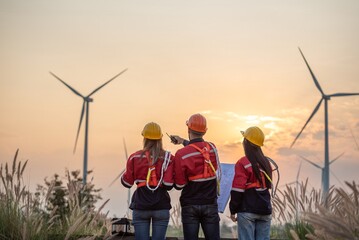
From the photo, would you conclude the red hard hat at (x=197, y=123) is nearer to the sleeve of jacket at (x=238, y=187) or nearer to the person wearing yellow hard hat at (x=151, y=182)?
the person wearing yellow hard hat at (x=151, y=182)

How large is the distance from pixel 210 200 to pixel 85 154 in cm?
2161

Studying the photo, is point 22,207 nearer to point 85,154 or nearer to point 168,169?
point 168,169

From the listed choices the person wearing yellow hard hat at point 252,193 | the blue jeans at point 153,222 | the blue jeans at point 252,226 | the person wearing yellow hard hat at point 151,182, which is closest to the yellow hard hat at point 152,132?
the person wearing yellow hard hat at point 151,182

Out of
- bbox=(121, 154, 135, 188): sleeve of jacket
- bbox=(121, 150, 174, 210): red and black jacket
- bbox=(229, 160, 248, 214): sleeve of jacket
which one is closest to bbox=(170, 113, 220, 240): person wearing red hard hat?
bbox=(121, 150, 174, 210): red and black jacket

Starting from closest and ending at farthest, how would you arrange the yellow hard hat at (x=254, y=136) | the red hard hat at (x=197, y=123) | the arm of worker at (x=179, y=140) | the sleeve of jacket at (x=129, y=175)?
1. the sleeve of jacket at (x=129, y=175)
2. the yellow hard hat at (x=254, y=136)
3. the red hard hat at (x=197, y=123)
4. the arm of worker at (x=179, y=140)

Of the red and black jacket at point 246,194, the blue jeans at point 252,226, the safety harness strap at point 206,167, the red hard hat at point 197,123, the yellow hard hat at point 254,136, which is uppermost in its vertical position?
the red hard hat at point 197,123

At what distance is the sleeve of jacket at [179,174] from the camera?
452 inches

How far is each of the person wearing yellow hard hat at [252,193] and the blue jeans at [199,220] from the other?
0.32 m

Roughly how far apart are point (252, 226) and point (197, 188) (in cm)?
111

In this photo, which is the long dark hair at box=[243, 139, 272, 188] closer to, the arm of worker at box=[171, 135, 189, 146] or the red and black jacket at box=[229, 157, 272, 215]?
the red and black jacket at box=[229, 157, 272, 215]

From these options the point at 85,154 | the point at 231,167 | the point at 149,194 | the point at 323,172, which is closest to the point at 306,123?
the point at 323,172

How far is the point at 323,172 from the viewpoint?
32.2 metres

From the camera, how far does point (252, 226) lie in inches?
454

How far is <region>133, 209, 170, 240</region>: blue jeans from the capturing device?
37.5 ft
